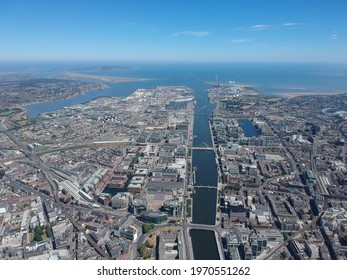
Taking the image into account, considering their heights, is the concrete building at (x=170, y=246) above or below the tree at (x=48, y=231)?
above

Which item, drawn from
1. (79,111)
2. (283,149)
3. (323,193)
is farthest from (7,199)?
(79,111)

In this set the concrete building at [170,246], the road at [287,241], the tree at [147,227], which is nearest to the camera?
the concrete building at [170,246]

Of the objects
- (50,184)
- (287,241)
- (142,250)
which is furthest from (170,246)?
(50,184)

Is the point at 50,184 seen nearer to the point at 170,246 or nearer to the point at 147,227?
the point at 147,227

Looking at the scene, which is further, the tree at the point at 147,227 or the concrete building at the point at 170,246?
the tree at the point at 147,227

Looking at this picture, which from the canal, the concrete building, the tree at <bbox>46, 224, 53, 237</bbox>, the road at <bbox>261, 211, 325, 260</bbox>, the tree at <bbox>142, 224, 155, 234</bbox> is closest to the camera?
the concrete building

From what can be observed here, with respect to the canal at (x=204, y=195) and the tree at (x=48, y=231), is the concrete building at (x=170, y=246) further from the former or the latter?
the tree at (x=48, y=231)

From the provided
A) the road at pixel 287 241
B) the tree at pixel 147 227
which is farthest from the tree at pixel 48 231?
the road at pixel 287 241

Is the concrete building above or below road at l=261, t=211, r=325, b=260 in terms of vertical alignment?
above

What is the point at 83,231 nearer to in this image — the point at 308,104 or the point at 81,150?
the point at 81,150

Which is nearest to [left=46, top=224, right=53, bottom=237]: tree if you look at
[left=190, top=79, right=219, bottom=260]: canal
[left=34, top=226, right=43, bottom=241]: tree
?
[left=34, top=226, right=43, bottom=241]: tree

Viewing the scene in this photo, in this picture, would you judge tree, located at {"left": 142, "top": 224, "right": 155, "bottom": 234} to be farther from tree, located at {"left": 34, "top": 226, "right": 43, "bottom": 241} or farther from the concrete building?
tree, located at {"left": 34, "top": 226, "right": 43, "bottom": 241}
